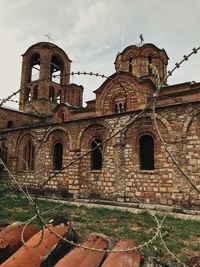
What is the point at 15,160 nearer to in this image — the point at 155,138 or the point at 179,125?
the point at 155,138

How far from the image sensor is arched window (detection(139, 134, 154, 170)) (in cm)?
1216

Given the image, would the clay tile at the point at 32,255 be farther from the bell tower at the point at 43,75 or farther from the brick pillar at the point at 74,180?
the bell tower at the point at 43,75

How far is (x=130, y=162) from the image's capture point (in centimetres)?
1243

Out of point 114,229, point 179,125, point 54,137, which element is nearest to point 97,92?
point 54,137

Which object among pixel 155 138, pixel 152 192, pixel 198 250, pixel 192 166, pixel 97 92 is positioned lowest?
pixel 198 250

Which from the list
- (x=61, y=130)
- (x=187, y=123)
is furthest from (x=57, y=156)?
(x=187, y=123)

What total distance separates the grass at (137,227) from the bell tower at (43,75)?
19121mm

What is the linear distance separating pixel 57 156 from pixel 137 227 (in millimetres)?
8762

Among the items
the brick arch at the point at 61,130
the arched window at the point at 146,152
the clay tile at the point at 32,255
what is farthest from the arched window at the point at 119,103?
the clay tile at the point at 32,255

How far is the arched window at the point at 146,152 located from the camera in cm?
1216

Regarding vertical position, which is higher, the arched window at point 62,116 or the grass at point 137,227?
the arched window at point 62,116

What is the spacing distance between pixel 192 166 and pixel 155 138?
224 cm

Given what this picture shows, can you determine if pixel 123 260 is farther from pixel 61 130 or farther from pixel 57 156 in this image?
pixel 57 156

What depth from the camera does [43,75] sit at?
28.0 metres
